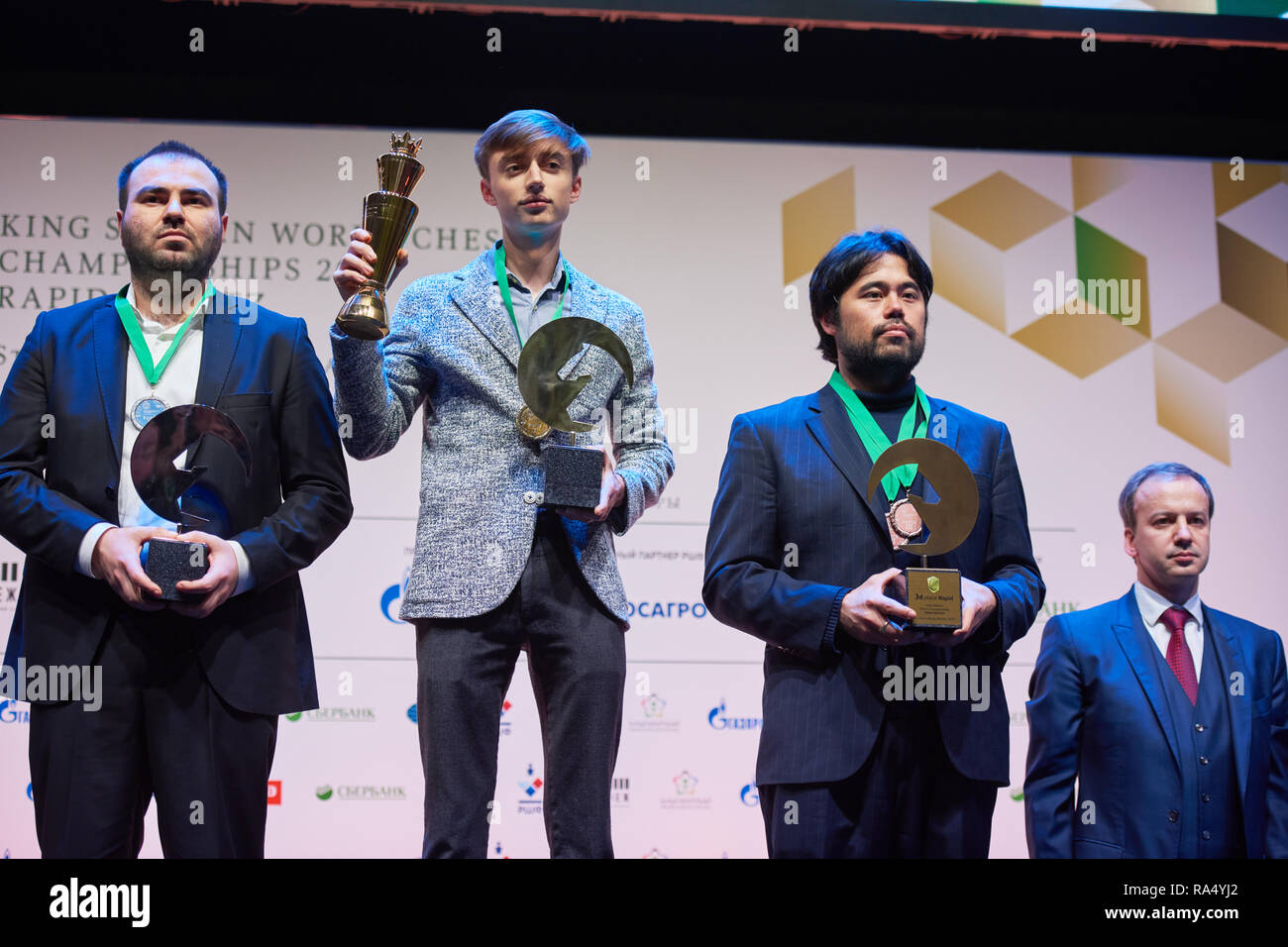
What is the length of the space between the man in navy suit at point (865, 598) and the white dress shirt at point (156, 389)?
1.12 m

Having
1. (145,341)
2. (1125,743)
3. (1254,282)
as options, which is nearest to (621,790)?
(1125,743)

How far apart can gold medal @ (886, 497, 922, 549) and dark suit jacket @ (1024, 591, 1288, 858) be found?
77 cm

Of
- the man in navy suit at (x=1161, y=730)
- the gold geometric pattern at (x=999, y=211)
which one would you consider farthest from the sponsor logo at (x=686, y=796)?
the gold geometric pattern at (x=999, y=211)

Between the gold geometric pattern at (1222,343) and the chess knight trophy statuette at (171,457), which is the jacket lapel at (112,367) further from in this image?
the gold geometric pattern at (1222,343)

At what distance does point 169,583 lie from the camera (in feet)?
8.16

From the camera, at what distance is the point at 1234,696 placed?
3.12 meters

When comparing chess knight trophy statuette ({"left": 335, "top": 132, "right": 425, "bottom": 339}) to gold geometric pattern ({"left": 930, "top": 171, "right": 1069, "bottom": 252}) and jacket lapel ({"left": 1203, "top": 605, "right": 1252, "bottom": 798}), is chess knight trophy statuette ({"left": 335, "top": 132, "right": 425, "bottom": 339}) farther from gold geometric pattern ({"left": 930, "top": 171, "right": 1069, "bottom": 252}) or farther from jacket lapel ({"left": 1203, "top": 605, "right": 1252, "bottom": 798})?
gold geometric pattern ({"left": 930, "top": 171, "right": 1069, "bottom": 252})

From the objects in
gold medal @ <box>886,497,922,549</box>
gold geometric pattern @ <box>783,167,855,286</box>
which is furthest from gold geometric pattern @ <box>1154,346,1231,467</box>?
gold medal @ <box>886,497,922,549</box>

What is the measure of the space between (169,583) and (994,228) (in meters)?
3.37

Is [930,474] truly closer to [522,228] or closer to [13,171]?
[522,228]

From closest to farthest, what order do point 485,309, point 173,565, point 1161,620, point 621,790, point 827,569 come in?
point 173,565 < point 827,569 < point 485,309 < point 1161,620 < point 621,790

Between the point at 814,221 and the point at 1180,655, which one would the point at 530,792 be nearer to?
the point at 1180,655

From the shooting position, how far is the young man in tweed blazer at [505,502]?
2.60m

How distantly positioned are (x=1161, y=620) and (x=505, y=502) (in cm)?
178
